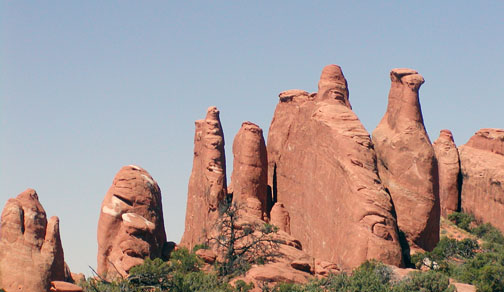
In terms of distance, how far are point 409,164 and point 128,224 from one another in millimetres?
18005

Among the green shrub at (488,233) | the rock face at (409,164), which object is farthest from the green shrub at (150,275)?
the green shrub at (488,233)

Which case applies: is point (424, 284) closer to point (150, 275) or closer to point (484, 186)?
point (150, 275)

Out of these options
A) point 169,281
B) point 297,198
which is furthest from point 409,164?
point 169,281

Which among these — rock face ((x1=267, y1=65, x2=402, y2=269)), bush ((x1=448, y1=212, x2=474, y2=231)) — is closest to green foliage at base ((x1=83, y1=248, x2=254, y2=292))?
rock face ((x1=267, y1=65, x2=402, y2=269))

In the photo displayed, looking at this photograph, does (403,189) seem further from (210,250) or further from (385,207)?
(210,250)

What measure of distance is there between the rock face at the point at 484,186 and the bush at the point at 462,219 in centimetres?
79

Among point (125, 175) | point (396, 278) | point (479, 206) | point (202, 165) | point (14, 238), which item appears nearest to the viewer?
point (396, 278)

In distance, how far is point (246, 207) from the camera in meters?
62.4

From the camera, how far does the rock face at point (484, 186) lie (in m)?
78.7

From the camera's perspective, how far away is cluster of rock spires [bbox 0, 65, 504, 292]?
180 feet

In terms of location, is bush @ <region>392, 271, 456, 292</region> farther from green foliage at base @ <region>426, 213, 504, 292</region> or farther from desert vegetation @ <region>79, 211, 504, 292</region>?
green foliage at base @ <region>426, 213, 504, 292</region>

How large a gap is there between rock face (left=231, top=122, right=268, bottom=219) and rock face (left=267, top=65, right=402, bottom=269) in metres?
1.44

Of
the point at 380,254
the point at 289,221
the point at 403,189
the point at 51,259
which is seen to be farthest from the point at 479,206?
the point at 51,259

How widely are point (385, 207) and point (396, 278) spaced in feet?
15.0
